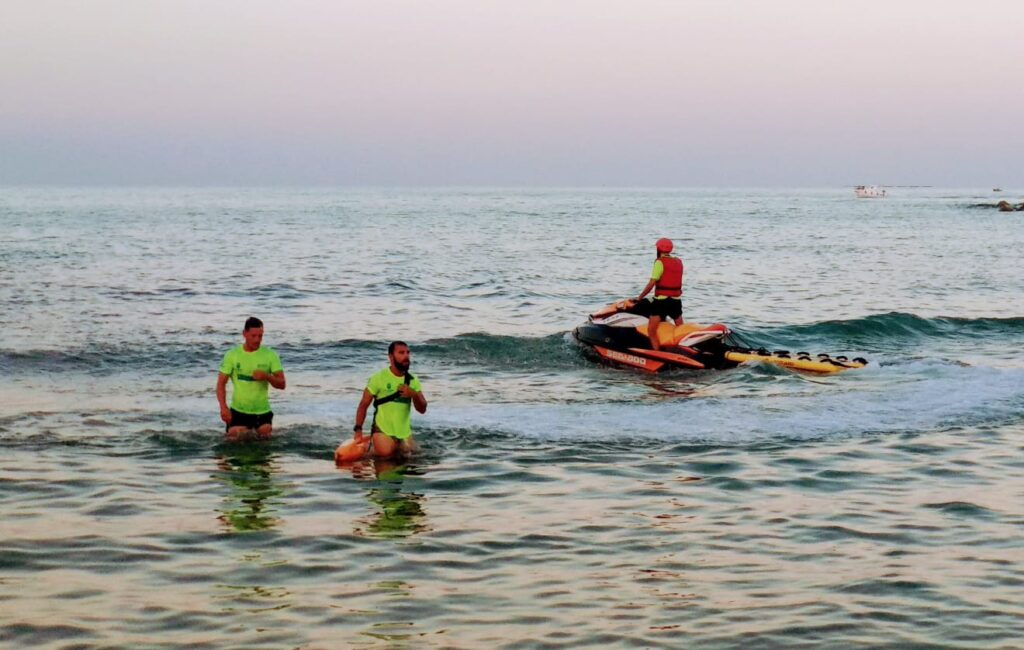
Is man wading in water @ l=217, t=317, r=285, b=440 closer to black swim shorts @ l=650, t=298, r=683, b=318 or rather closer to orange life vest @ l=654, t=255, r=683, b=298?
orange life vest @ l=654, t=255, r=683, b=298

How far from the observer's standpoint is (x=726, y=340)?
1797cm

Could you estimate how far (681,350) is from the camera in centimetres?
1780

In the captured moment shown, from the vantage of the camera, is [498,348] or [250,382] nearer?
[250,382]

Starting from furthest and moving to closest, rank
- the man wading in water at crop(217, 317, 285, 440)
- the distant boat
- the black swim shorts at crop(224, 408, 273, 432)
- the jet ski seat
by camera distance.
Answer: the distant boat
the jet ski seat
the black swim shorts at crop(224, 408, 273, 432)
the man wading in water at crop(217, 317, 285, 440)

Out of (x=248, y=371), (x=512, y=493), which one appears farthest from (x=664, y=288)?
(x=512, y=493)

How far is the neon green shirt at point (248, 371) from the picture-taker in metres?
11.8

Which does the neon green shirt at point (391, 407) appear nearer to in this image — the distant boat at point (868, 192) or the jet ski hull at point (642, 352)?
the jet ski hull at point (642, 352)

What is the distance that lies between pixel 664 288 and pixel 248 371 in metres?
7.90

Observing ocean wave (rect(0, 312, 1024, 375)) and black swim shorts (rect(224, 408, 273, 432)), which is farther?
ocean wave (rect(0, 312, 1024, 375))

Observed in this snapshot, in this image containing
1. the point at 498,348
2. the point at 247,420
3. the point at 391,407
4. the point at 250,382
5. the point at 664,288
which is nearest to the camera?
the point at 391,407

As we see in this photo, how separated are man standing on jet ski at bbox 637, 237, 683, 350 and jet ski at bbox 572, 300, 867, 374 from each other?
13 centimetres

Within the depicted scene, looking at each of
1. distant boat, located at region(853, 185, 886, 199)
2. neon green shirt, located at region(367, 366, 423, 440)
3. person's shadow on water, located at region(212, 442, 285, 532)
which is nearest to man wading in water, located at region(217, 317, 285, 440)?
person's shadow on water, located at region(212, 442, 285, 532)

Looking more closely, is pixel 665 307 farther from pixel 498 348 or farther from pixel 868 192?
pixel 868 192

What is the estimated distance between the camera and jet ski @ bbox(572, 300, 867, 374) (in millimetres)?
17359
